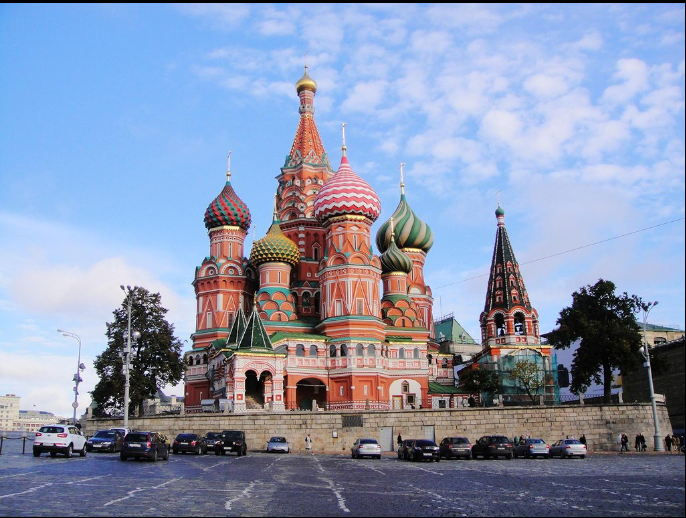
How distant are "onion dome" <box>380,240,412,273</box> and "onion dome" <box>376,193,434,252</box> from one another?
457 cm

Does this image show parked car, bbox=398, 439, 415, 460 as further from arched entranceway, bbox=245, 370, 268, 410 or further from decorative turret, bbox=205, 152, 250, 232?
decorative turret, bbox=205, 152, 250, 232

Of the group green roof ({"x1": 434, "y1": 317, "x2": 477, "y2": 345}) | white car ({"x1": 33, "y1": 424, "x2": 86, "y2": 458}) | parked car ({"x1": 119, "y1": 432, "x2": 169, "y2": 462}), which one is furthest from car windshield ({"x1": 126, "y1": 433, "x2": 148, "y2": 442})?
green roof ({"x1": 434, "y1": 317, "x2": 477, "y2": 345})

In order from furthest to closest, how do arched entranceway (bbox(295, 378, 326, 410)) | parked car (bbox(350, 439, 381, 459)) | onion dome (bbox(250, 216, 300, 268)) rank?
onion dome (bbox(250, 216, 300, 268)) < arched entranceway (bbox(295, 378, 326, 410)) < parked car (bbox(350, 439, 381, 459))

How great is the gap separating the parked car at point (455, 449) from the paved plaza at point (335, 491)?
7031 mm

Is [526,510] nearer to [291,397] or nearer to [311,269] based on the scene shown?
[291,397]

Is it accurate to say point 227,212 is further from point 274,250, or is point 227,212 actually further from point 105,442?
point 105,442

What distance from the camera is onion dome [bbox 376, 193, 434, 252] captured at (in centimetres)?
6662

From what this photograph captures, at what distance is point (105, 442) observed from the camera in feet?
110

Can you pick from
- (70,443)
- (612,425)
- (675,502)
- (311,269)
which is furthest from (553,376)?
(675,502)

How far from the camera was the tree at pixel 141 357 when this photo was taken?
46.4 m

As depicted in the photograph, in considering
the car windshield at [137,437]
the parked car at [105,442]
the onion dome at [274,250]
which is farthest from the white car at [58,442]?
the onion dome at [274,250]

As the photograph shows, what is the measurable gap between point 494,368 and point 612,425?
18619 mm

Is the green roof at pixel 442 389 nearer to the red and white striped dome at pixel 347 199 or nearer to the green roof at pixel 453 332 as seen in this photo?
the red and white striped dome at pixel 347 199

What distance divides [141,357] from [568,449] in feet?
95.3
